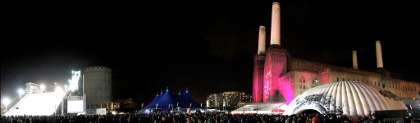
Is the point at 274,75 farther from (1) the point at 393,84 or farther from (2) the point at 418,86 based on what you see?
(2) the point at 418,86

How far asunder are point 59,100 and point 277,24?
75410 millimetres

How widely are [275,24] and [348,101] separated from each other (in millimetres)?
82570

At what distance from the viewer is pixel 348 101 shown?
3903 centimetres

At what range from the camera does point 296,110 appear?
4228 centimetres

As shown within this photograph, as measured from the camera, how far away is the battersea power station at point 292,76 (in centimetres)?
9100

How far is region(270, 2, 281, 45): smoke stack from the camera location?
116562 mm

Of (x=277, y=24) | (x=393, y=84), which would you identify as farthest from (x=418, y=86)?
(x=277, y=24)

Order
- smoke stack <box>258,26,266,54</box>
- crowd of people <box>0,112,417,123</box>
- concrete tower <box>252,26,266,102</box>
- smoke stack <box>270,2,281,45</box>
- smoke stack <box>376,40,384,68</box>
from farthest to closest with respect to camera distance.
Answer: smoke stack <box>258,26,266,54</box>
smoke stack <box>376,40,384,68</box>
concrete tower <box>252,26,266,102</box>
smoke stack <box>270,2,281,45</box>
crowd of people <box>0,112,417,123</box>

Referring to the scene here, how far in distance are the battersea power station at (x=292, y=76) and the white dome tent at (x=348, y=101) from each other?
38.8 meters

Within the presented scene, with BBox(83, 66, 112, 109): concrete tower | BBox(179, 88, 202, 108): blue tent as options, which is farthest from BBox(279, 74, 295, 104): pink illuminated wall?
BBox(83, 66, 112, 109): concrete tower

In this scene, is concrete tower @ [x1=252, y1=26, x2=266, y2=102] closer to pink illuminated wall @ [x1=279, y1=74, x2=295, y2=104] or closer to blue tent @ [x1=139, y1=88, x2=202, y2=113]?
pink illuminated wall @ [x1=279, y1=74, x2=295, y2=104]

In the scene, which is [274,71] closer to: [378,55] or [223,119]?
[378,55]

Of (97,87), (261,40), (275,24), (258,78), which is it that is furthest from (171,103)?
(261,40)

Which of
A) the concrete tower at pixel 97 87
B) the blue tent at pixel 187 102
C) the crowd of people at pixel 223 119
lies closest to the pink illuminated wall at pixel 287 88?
the blue tent at pixel 187 102
